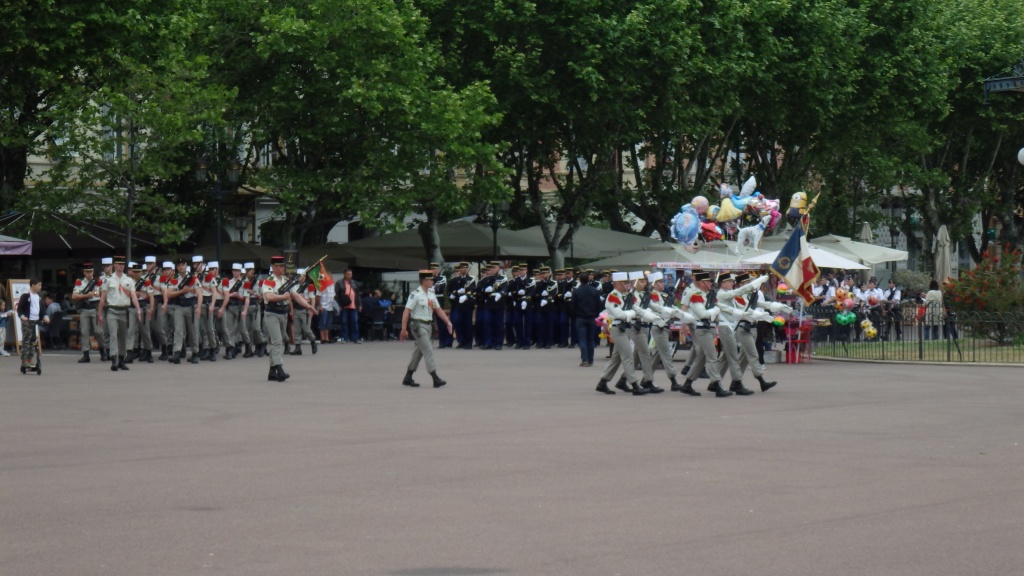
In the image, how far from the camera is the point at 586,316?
2673 centimetres

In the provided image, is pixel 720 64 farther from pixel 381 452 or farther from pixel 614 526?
pixel 614 526

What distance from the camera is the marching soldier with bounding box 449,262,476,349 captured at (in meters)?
34.3

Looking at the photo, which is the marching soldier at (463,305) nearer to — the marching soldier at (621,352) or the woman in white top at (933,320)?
the woman in white top at (933,320)

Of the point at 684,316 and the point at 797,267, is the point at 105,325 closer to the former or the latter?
the point at 684,316

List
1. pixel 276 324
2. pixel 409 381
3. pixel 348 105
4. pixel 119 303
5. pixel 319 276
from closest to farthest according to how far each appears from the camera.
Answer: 1. pixel 409 381
2. pixel 276 324
3. pixel 119 303
4. pixel 319 276
5. pixel 348 105

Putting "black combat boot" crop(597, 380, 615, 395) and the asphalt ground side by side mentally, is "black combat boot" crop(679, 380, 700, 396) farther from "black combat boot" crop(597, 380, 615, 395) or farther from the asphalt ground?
"black combat boot" crop(597, 380, 615, 395)

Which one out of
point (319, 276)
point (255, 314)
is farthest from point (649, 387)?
point (319, 276)

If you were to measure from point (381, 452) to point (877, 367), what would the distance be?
1466 centimetres

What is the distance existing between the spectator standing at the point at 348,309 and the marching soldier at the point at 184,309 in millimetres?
8446

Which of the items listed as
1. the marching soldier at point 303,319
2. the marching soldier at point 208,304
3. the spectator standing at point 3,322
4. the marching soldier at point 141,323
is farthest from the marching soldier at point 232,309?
the spectator standing at point 3,322

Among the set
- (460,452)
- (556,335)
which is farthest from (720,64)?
(460,452)

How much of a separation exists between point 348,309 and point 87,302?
1018 cm

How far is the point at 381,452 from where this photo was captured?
13148mm

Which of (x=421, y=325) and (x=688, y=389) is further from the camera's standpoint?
(x=421, y=325)
